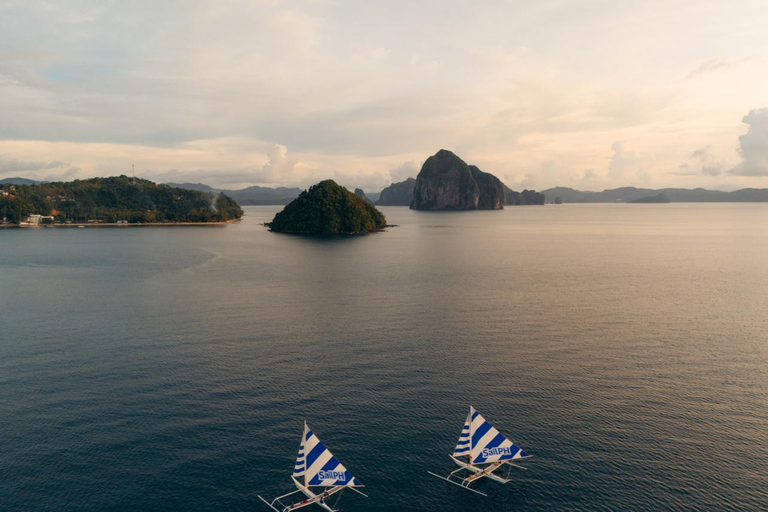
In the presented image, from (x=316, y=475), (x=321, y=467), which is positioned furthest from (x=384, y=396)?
(x=316, y=475)

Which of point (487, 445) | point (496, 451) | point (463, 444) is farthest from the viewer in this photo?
point (463, 444)

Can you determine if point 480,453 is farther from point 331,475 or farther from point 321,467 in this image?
point 321,467

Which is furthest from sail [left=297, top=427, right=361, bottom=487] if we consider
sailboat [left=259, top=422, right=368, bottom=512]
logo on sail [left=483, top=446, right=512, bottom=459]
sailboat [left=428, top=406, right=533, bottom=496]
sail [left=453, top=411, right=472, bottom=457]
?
logo on sail [left=483, top=446, right=512, bottom=459]

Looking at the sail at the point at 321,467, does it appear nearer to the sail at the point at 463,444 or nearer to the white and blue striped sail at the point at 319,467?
the white and blue striped sail at the point at 319,467

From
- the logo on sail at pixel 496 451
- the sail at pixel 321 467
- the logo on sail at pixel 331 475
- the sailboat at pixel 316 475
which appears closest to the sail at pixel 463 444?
the logo on sail at pixel 496 451

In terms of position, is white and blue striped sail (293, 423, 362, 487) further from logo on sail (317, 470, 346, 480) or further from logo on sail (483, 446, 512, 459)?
logo on sail (483, 446, 512, 459)
